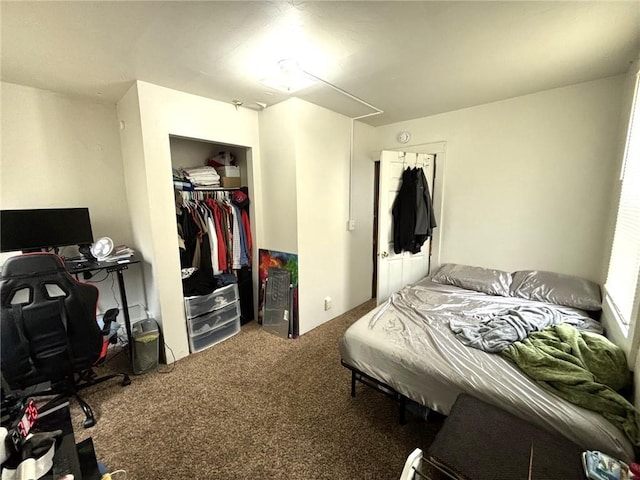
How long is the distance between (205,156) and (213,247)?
4.16 ft

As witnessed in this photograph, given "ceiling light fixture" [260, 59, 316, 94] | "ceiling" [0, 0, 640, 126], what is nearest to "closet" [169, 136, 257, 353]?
"ceiling" [0, 0, 640, 126]

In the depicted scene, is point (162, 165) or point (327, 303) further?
point (327, 303)

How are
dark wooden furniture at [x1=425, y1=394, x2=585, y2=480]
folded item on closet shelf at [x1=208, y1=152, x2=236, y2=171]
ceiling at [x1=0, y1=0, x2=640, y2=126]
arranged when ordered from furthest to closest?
folded item on closet shelf at [x1=208, y1=152, x2=236, y2=171] → ceiling at [x1=0, y1=0, x2=640, y2=126] → dark wooden furniture at [x1=425, y1=394, x2=585, y2=480]

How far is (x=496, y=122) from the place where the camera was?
277 cm

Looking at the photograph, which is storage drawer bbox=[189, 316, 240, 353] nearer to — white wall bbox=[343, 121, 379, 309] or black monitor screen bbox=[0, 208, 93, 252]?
black monitor screen bbox=[0, 208, 93, 252]

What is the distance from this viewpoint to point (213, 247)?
9.51 ft

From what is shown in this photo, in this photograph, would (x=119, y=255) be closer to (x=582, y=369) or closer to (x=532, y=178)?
(x=582, y=369)

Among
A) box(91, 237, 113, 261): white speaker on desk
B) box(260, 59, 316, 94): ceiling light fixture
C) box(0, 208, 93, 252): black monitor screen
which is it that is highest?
box(260, 59, 316, 94): ceiling light fixture

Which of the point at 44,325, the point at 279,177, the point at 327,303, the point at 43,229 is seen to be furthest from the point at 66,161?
the point at 327,303

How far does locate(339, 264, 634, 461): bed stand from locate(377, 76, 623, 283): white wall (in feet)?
0.88

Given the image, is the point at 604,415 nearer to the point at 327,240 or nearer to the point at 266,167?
the point at 327,240

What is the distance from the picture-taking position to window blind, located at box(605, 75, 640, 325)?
1514mm

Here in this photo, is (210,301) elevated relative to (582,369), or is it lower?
lower

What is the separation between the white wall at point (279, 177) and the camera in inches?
107
